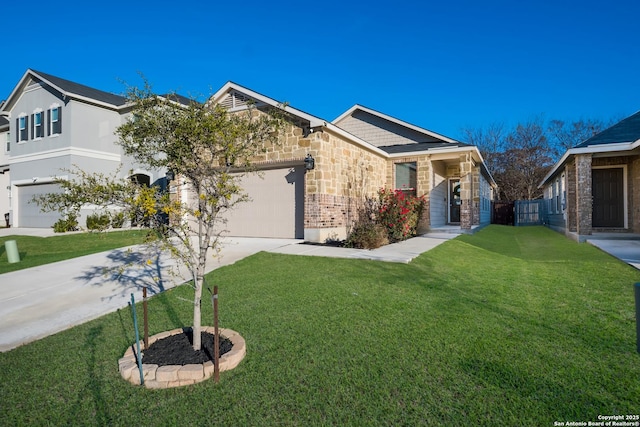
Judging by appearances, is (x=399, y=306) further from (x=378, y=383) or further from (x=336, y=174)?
(x=336, y=174)

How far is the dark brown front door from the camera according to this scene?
13023 mm

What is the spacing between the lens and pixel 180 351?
3.35 metres

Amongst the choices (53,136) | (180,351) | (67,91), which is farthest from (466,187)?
(53,136)

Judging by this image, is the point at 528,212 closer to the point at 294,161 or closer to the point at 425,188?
the point at 425,188

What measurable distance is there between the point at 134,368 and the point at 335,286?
311 centimetres

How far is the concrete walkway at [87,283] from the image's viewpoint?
4449mm

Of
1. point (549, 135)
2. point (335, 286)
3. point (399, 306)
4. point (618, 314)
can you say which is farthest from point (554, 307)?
point (549, 135)

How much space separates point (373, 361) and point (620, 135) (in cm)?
1288

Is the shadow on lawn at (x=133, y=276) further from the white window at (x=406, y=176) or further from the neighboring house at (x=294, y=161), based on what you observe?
the white window at (x=406, y=176)

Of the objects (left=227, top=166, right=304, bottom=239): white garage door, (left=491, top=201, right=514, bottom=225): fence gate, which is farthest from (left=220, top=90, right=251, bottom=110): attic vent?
(left=491, top=201, right=514, bottom=225): fence gate

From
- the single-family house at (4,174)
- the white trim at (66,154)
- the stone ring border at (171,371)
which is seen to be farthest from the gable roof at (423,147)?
the single-family house at (4,174)

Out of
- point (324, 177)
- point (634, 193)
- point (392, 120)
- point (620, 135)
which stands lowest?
point (634, 193)

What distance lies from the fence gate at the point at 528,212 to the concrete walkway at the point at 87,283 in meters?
19.0

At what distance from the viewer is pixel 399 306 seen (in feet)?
15.0
